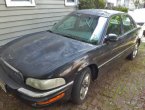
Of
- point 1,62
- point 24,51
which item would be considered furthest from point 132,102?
point 1,62

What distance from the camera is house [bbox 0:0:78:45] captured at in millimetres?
4648

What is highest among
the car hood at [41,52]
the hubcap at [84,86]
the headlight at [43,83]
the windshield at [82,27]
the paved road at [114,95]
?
the windshield at [82,27]

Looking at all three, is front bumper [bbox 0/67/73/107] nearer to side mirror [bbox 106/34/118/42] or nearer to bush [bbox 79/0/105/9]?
side mirror [bbox 106/34/118/42]

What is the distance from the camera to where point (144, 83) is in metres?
4.06

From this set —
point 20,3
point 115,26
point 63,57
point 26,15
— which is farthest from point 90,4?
point 63,57

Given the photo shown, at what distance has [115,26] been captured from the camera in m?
3.91

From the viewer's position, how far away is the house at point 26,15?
4648 millimetres

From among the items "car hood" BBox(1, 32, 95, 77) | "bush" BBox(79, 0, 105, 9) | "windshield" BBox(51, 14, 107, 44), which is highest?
"bush" BBox(79, 0, 105, 9)

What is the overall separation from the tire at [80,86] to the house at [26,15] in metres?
2.83

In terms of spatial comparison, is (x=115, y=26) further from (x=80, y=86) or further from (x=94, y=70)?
(x=80, y=86)

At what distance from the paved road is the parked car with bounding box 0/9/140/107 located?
0.26m

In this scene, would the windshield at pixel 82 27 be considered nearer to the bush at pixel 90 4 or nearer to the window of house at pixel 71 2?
the window of house at pixel 71 2

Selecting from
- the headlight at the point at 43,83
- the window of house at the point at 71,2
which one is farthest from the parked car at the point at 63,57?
the window of house at the point at 71,2

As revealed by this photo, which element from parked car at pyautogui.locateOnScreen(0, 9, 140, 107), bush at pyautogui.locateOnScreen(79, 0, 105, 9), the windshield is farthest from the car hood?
bush at pyautogui.locateOnScreen(79, 0, 105, 9)
